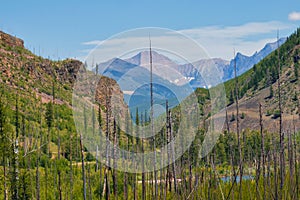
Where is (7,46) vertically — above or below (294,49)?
below

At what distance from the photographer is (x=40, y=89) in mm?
88812

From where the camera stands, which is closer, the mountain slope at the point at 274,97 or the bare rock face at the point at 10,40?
the bare rock face at the point at 10,40

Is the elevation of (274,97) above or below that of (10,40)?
below

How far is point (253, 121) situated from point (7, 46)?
9460 centimetres

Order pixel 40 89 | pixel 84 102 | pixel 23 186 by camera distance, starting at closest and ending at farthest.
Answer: pixel 23 186 < pixel 84 102 < pixel 40 89

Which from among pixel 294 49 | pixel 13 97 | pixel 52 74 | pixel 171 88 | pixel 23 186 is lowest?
pixel 23 186

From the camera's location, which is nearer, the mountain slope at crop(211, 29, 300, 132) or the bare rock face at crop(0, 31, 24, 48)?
the bare rock face at crop(0, 31, 24, 48)

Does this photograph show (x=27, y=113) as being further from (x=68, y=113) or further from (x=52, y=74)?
(x=52, y=74)

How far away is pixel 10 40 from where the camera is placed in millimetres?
105812

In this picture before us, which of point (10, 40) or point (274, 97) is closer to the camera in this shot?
point (10, 40)

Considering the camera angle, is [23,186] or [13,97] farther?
[13,97]

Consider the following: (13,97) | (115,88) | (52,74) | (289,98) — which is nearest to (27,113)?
(13,97)

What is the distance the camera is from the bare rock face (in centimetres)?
10256

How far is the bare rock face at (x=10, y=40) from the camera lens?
102562mm
